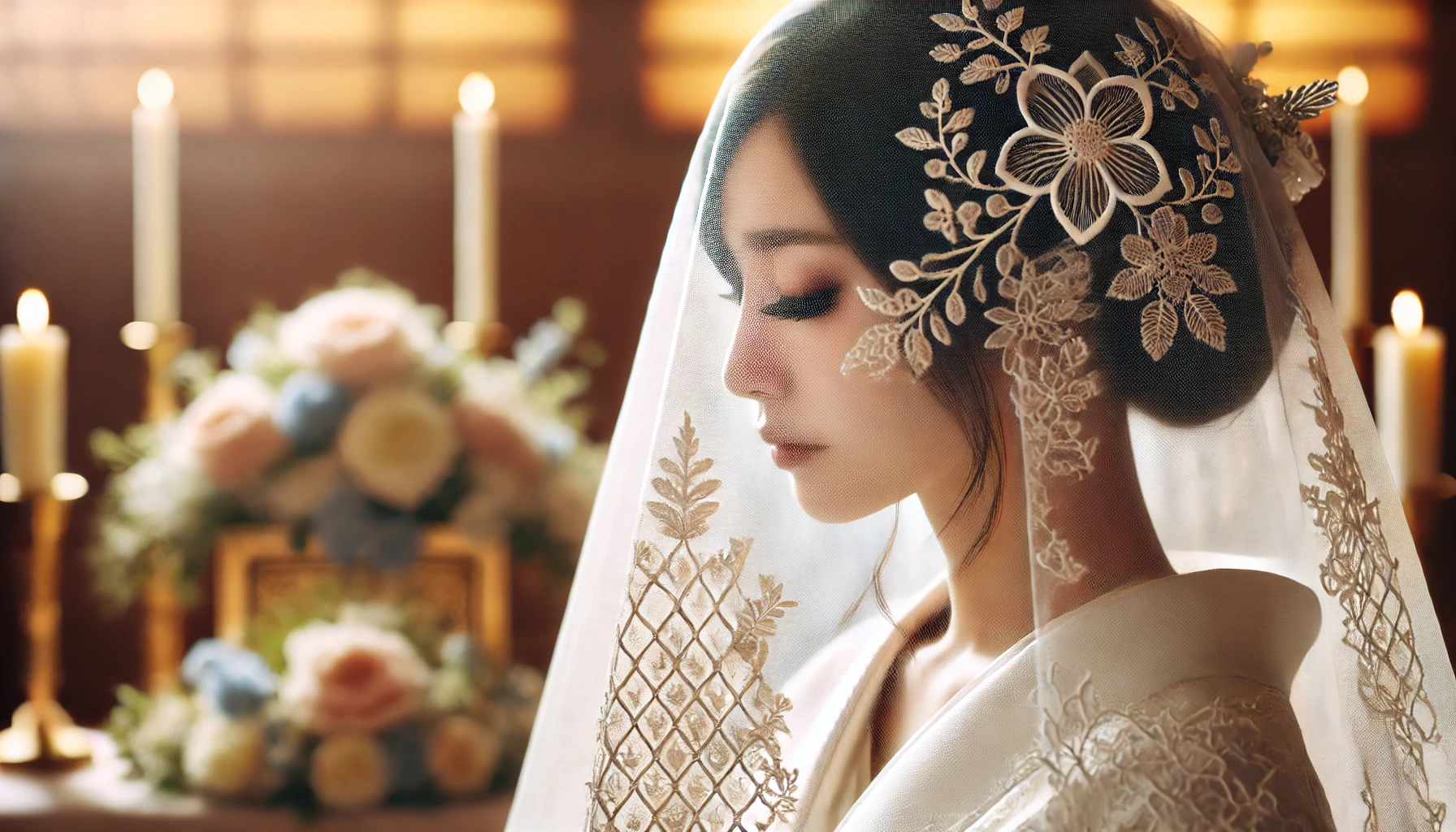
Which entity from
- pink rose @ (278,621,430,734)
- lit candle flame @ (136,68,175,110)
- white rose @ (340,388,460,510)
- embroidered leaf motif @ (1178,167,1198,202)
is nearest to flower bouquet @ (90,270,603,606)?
white rose @ (340,388,460,510)

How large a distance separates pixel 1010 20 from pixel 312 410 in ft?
3.25

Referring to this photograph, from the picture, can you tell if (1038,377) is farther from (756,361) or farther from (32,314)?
(32,314)

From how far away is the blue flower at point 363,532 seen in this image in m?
1.40

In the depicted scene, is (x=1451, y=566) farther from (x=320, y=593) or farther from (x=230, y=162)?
(x=230, y=162)

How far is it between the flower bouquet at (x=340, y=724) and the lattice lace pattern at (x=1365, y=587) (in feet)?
3.19

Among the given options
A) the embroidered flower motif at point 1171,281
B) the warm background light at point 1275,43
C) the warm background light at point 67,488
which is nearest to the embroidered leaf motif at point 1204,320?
the embroidered flower motif at point 1171,281

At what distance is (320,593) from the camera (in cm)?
144

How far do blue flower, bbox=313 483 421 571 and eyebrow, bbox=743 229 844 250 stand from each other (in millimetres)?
822

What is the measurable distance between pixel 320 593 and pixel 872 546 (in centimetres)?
89

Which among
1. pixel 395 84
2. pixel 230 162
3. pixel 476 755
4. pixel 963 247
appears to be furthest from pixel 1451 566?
pixel 230 162

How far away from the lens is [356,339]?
56.4 inches

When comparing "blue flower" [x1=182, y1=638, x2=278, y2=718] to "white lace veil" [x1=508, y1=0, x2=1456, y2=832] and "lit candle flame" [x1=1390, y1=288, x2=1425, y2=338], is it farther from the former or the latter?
"lit candle flame" [x1=1390, y1=288, x2=1425, y2=338]

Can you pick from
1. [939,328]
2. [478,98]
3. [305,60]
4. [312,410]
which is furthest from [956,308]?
[305,60]

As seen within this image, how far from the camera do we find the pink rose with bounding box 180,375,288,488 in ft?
4.57
